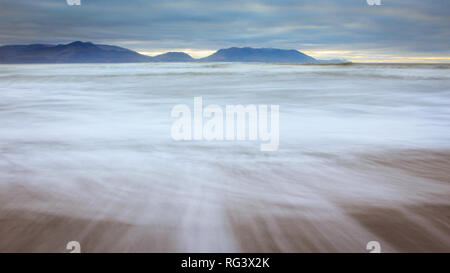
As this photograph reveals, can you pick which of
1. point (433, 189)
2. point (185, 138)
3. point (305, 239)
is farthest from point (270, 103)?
point (305, 239)

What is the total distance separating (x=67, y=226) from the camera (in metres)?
1.66

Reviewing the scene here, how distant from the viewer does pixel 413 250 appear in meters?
1.47

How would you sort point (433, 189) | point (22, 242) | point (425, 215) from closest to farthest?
point (22, 242)
point (425, 215)
point (433, 189)

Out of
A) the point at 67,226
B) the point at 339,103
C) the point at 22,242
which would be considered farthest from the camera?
the point at 339,103

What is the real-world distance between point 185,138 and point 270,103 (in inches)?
155

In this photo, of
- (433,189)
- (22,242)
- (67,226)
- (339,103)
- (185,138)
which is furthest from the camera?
(339,103)

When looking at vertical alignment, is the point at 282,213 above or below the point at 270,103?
below
